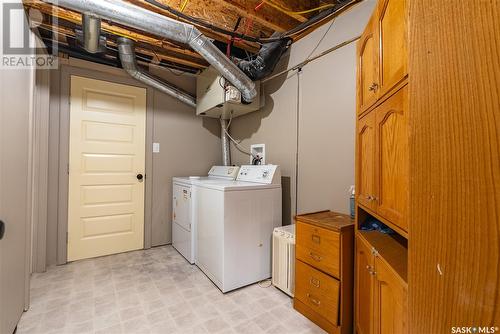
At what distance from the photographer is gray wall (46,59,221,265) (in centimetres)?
254

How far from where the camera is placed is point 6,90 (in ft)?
4.28

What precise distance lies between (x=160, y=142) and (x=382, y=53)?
Answer: 2782 millimetres

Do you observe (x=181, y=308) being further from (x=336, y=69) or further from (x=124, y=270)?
(x=336, y=69)

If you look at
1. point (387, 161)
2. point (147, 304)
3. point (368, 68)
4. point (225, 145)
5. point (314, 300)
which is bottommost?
point (147, 304)

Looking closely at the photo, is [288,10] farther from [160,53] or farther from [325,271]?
[325,271]

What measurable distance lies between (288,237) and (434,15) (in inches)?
68.4

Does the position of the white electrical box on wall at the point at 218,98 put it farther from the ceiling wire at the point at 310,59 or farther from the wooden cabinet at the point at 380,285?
the wooden cabinet at the point at 380,285

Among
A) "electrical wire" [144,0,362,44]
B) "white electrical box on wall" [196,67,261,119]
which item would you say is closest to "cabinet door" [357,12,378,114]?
"electrical wire" [144,0,362,44]

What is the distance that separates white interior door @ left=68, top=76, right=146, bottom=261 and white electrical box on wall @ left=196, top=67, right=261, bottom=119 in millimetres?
767

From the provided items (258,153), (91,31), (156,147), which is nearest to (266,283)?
(258,153)

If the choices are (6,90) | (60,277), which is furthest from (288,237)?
(60,277)

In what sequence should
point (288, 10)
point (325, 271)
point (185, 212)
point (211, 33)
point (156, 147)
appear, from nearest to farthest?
point (325, 271) < point (288, 10) < point (211, 33) < point (185, 212) < point (156, 147)

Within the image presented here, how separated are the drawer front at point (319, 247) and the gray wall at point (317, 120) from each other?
492 mm

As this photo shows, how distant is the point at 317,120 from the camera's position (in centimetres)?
221
